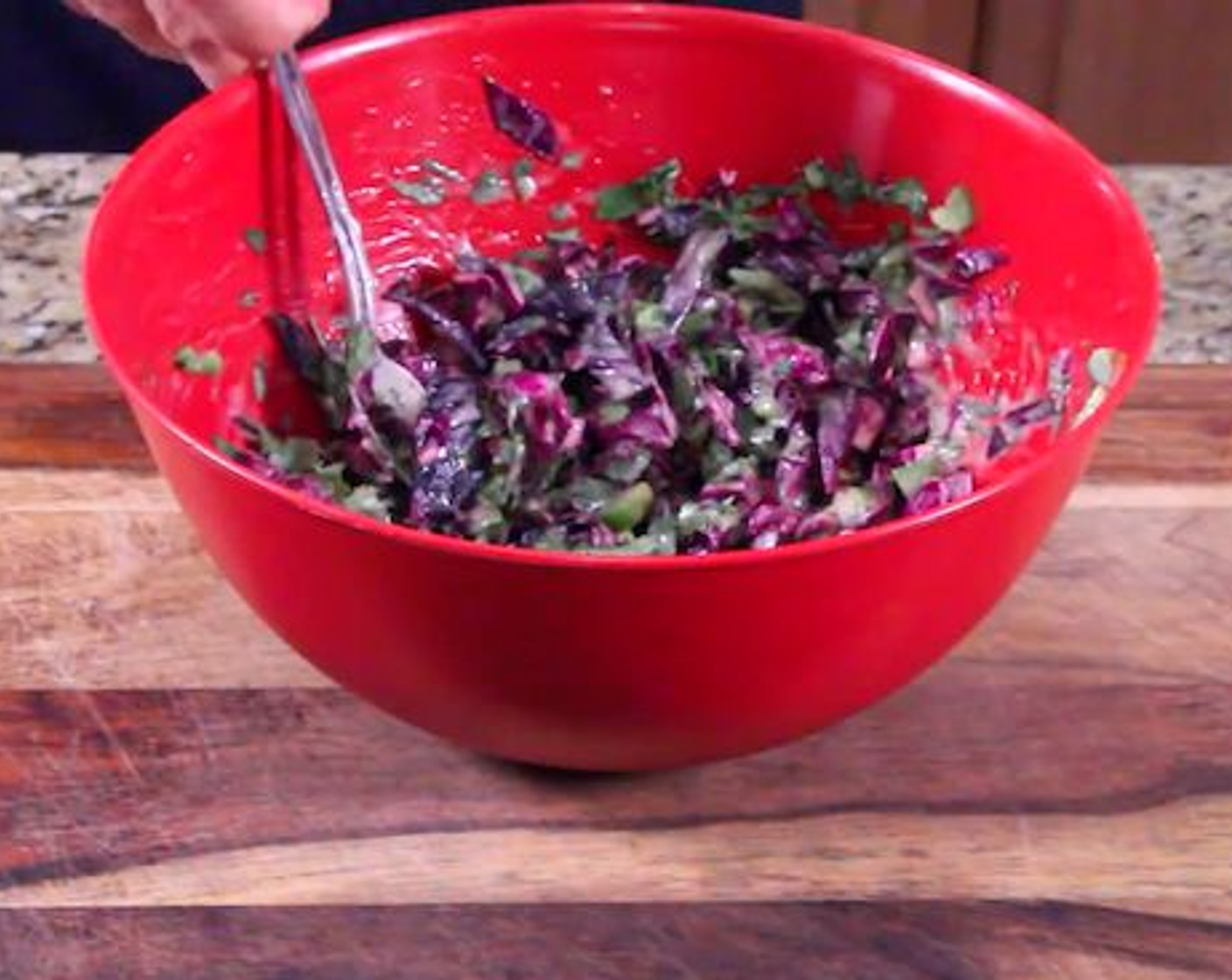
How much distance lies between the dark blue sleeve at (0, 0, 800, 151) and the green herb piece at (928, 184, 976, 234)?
427 mm

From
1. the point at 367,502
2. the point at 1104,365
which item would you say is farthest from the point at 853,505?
the point at 367,502

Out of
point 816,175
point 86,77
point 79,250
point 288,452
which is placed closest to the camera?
point 288,452

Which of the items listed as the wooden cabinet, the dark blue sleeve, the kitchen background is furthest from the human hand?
the wooden cabinet

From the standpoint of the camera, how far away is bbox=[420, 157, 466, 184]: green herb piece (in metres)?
1.17

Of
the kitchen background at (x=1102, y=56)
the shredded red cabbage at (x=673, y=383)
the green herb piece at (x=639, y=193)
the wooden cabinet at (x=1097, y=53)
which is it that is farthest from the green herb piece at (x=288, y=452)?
the wooden cabinet at (x=1097, y=53)

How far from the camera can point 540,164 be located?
1.18 meters

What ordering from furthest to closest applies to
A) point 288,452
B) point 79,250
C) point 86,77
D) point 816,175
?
point 86,77, point 79,250, point 816,175, point 288,452

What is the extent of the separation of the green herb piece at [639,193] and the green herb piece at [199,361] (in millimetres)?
258

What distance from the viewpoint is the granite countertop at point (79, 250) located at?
131 cm

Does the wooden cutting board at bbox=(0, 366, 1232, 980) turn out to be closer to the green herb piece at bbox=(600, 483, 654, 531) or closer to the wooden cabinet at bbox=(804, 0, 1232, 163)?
the green herb piece at bbox=(600, 483, 654, 531)

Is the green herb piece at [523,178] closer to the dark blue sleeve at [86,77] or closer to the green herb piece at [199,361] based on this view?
the green herb piece at [199,361]

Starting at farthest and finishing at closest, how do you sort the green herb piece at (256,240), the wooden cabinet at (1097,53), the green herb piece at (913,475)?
1. the wooden cabinet at (1097,53)
2. the green herb piece at (256,240)
3. the green herb piece at (913,475)

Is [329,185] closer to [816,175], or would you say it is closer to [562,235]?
[562,235]

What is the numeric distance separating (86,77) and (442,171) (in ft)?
Answer: 1.67
